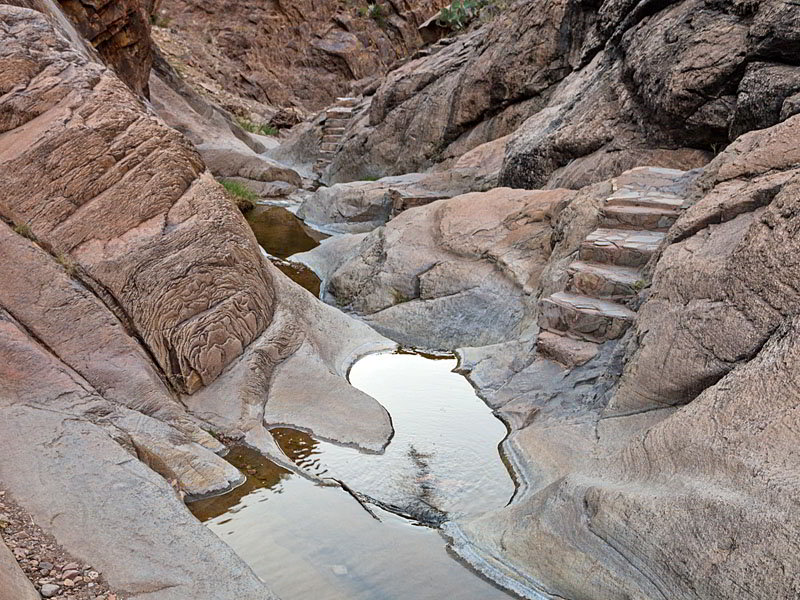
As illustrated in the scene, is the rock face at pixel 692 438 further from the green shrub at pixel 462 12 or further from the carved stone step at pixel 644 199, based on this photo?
the green shrub at pixel 462 12

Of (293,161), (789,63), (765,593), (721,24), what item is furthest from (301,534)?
(293,161)

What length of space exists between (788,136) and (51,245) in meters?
4.98

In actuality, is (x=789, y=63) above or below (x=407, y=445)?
above

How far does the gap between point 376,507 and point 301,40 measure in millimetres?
32999

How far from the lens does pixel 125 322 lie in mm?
5238

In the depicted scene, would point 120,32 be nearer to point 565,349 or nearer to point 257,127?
point 257,127

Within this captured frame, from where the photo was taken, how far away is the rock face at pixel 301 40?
32938mm

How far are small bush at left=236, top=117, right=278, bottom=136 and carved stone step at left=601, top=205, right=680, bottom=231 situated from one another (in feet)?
72.0

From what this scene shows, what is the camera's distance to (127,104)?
5895 mm

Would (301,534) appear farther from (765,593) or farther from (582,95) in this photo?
(582,95)

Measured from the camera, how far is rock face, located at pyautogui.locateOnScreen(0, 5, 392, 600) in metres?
3.77

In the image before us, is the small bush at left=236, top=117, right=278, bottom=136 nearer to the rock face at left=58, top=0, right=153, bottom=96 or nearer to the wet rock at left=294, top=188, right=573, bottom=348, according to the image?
the rock face at left=58, top=0, right=153, bottom=96

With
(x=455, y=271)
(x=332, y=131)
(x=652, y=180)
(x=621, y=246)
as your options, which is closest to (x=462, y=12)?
(x=332, y=131)

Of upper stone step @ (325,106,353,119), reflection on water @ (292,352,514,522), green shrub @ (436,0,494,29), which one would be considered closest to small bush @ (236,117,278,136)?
upper stone step @ (325,106,353,119)
